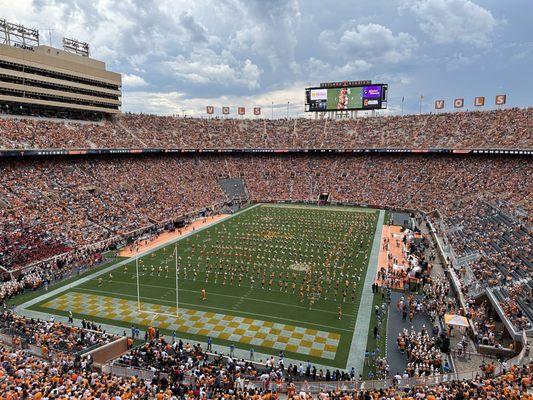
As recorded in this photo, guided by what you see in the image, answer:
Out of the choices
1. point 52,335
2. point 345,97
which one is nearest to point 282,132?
point 345,97

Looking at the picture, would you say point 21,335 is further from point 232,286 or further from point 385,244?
point 385,244

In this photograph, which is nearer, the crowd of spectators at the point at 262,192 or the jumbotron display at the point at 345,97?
the crowd of spectators at the point at 262,192

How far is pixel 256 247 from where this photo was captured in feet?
125

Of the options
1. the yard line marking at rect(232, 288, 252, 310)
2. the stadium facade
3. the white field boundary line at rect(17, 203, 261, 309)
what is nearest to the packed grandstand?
the white field boundary line at rect(17, 203, 261, 309)

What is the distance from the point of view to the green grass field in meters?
21.4

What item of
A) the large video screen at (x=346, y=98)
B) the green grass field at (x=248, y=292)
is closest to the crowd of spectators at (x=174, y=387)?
the green grass field at (x=248, y=292)

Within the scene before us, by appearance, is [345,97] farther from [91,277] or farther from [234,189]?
[91,277]

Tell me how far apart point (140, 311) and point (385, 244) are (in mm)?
24346

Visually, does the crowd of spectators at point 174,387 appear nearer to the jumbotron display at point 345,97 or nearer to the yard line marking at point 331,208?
the yard line marking at point 331,208

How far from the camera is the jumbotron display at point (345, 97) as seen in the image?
71188 millimetres

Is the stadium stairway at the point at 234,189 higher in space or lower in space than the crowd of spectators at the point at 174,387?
higher

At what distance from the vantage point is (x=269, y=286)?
2848 cm

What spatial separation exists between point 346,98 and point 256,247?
45143mm

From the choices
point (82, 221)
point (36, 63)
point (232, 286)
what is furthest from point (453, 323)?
point (36, 63)
